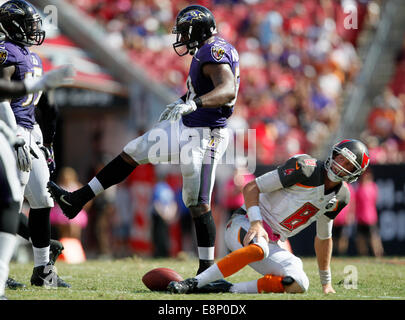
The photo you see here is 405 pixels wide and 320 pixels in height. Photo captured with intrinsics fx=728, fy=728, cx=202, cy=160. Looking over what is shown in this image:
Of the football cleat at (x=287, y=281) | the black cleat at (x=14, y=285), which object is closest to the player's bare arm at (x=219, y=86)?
the football cleat at (x=287, y=281)

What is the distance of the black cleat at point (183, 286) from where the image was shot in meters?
5.23

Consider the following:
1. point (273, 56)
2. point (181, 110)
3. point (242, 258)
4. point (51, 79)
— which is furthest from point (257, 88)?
point (51, 79)

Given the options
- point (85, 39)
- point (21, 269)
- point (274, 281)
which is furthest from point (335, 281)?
point (85, 39)

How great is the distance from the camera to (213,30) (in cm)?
611

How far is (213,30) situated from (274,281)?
84.7 inches

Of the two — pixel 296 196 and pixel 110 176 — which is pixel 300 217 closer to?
pixel 296 196

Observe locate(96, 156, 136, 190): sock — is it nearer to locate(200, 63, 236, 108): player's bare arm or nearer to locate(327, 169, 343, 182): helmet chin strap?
locate(200, 63, 236, 108): player's bare arm

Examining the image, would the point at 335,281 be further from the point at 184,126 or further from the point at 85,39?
the point at 85,39

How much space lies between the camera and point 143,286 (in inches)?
238

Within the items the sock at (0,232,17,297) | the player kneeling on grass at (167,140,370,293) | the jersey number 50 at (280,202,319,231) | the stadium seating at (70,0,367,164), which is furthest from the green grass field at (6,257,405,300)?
the stadium seating at (70,0,367,164)

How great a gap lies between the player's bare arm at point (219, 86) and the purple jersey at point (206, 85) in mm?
84

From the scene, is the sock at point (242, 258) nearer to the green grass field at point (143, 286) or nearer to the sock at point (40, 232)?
the green grass field at point (143, 286)

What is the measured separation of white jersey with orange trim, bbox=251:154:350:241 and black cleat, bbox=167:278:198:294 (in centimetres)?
87

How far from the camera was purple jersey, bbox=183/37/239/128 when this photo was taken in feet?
19.4
